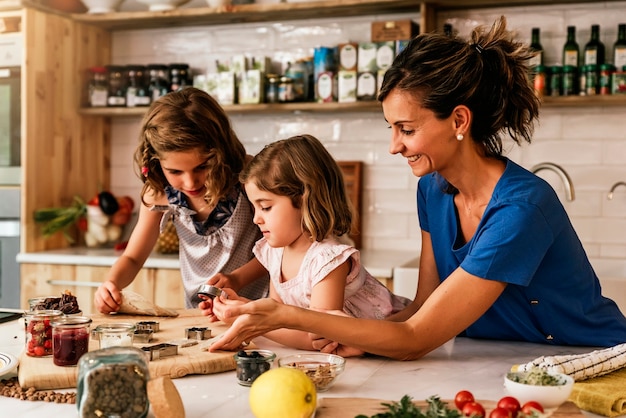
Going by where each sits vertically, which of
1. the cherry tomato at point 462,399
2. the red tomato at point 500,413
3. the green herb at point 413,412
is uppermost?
the green herb at point 413,412

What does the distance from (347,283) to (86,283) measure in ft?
7.16

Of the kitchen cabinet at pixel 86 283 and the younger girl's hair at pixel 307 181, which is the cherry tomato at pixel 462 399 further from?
the kitchen cabinet at pixel 86 283

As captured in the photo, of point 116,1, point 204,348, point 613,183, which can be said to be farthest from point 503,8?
point 204,348

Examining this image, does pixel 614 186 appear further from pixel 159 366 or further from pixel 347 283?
pixel 159 366

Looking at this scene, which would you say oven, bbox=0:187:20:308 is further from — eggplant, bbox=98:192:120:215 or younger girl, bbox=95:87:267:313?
younger girl, bbox=95:87:267:313

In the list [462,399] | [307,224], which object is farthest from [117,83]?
[462,399]

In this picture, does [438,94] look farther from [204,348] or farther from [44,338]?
[44,338]

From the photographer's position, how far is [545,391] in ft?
4.57

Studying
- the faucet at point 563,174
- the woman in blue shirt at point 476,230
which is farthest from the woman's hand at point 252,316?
the faucet at point 563,174

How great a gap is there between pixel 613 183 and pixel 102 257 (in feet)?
8.48

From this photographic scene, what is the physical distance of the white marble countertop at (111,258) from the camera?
149 inches

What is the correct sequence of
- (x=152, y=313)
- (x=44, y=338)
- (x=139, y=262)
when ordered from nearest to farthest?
1. (x=44, y=338)
2. (x=152, y=313)
3. (x=139, y=262)

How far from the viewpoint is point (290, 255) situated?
7.50 feet

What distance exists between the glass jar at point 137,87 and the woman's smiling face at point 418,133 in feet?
8.94
